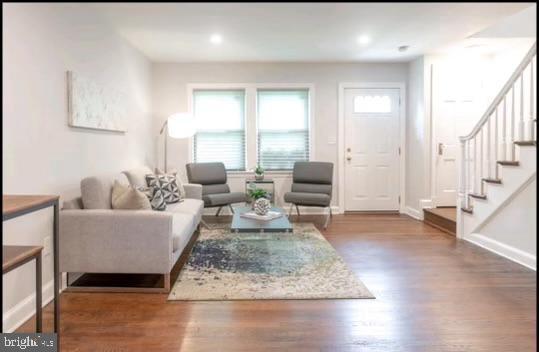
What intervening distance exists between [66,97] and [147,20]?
132 centimetres

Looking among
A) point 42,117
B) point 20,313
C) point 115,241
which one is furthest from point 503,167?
point 20,313

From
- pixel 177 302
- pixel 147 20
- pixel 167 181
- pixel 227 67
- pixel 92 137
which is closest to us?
pixel 177 302

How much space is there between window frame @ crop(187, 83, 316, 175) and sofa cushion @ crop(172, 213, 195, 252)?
2.38 meters

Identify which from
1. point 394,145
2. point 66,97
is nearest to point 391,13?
point 394,145

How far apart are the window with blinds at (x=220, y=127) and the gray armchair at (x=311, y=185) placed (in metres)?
0.93

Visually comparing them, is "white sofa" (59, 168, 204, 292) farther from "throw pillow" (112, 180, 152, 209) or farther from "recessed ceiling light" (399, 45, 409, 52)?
"recessed ceiling light" (399, 45, 409, 52)

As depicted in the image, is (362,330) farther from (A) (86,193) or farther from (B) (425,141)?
(B) (425,141)

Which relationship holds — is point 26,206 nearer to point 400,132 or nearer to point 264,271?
point 264,271

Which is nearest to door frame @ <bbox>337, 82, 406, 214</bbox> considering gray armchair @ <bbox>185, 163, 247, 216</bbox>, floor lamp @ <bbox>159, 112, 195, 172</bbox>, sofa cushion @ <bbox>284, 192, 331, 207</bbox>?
sofa cushion @ <bbox>284, 192, 331, 207</bbox>

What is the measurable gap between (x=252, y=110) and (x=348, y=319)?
3.98 meters

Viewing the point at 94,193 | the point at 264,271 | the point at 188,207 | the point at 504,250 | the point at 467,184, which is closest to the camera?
the point at 94,193

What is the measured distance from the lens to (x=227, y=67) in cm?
560

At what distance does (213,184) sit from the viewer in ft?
17.5

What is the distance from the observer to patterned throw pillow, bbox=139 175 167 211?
3.57 m
